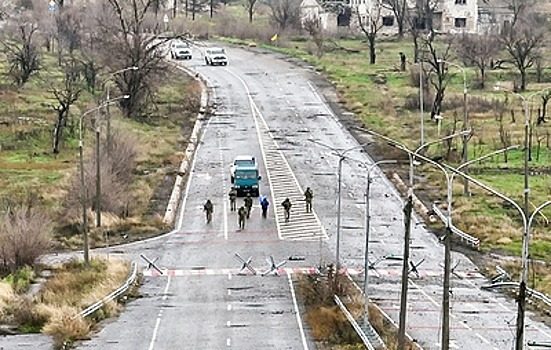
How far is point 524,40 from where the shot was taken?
111 metres

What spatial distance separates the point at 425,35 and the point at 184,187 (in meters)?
63.2

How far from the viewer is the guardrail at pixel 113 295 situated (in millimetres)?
38812

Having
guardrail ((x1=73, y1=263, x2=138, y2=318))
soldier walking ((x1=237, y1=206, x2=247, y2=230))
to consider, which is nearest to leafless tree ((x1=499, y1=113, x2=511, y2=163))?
soldier walking ((x1=237, y1=206, x2=247, y2=230))

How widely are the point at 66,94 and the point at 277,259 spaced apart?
3746 cm

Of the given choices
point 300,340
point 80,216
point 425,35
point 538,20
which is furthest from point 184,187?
point 538,20

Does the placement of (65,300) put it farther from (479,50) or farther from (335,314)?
(479,50)

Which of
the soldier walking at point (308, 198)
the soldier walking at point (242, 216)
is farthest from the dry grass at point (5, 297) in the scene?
the soldier walking at point (308, 198)

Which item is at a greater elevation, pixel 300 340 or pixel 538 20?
pixel 538 20

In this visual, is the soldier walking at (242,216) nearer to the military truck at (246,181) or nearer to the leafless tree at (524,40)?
the military truck at (246,181)

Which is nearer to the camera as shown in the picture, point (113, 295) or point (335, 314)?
point (335, 314)

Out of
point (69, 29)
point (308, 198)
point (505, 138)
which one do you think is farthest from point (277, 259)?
point (69, 29)

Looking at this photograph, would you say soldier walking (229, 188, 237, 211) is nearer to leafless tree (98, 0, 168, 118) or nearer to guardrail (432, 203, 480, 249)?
guardrail (432, 203, 480, 249)

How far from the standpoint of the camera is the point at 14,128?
7369 cm

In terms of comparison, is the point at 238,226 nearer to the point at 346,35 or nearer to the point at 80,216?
the point at 80,216
